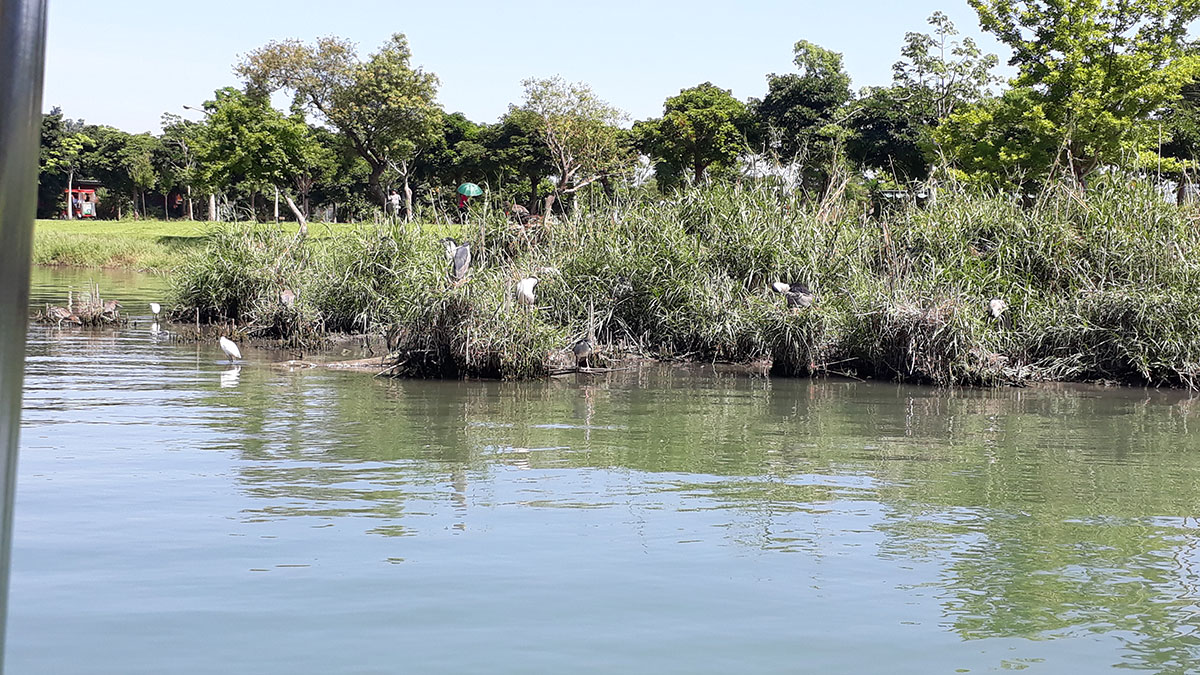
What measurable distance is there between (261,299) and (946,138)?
21.9 m

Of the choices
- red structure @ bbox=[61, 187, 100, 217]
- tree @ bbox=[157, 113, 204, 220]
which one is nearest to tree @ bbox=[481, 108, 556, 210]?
tree @ bbox=[157, 113, 204, 220]


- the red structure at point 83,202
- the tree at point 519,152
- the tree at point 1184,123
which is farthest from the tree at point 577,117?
the red structure at point 83,202

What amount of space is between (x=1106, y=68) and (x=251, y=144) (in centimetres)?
2929

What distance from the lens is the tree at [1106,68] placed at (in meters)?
28.6

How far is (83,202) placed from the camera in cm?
7550

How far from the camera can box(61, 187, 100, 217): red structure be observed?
74.1 meters

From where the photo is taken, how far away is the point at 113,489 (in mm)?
6715

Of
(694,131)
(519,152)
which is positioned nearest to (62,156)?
(519,152)

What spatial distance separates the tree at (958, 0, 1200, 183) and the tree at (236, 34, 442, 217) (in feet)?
75.4

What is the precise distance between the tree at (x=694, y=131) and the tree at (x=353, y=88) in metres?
10.8

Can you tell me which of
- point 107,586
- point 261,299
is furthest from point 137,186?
point 107,586

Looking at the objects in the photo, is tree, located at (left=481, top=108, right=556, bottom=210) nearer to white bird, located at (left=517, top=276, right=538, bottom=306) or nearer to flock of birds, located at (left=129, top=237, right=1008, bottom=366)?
flock of birds, located at (left=129, top=237, right=1008, bottom=366)

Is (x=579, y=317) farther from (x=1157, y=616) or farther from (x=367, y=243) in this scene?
(x=1157, y=616)

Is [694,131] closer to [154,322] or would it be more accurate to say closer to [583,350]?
[154,322]
